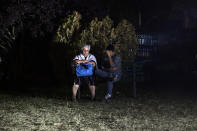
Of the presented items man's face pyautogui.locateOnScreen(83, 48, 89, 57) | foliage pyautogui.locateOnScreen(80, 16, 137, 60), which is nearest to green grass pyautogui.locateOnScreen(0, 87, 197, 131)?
man's face pyautogui.locateOnScreen(83, 48, 89, 57)

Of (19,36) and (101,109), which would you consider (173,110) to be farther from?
(19,36)

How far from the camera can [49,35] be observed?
18.4 m

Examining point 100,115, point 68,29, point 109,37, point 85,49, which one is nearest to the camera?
point 100,115

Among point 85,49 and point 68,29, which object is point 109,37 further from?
point 85,49

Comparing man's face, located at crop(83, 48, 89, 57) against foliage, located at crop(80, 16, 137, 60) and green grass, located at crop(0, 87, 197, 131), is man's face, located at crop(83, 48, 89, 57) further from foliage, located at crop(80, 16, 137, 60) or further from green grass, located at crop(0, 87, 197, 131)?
foliage, located at crop(80, 16, 137, 60)

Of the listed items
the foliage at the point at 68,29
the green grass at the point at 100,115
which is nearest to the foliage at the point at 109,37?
the foliage at the point at 68,29

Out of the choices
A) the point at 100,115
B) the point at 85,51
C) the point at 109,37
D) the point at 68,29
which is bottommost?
the point at 100,115

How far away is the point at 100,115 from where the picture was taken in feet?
29.7

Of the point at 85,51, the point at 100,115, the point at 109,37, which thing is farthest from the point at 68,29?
the point at 100,115

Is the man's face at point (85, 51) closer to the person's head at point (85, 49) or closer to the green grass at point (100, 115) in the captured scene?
the person's head at point (85, 49)

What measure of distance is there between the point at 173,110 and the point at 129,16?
12721 mm

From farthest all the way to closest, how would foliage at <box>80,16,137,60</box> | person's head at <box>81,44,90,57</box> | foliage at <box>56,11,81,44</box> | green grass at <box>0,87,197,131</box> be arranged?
foliage at <box>56,11,81,44</box>, foliage at <box>80,16,137,60</box>, person's head at <box>81,44,90,57</box>, green grass at <box>0,87,197,131</box>

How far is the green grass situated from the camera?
25.3 ft

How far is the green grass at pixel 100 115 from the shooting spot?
771 cm
